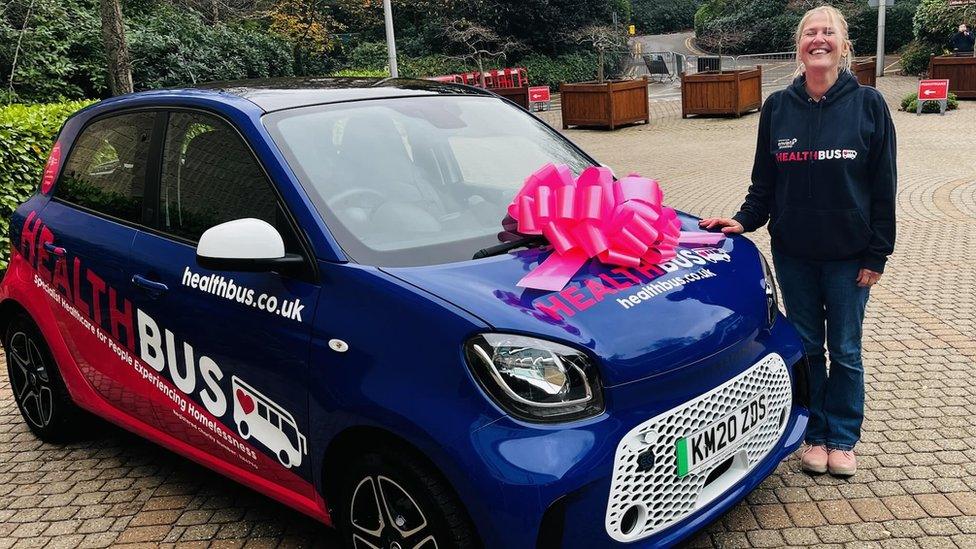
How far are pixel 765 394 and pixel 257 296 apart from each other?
1.78m

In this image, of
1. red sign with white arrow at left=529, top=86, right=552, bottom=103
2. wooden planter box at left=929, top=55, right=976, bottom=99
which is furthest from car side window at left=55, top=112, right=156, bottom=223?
red sign with white arrow at left=529, top=86, right=552, bottom=103

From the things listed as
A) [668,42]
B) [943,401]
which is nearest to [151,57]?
[943,401]

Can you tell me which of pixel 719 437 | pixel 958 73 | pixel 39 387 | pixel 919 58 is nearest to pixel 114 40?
pixel 39 387

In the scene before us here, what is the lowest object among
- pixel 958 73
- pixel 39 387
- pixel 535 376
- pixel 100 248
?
pixel 958 73

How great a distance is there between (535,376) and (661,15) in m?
75.2

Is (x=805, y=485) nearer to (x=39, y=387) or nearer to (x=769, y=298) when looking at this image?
(x=769, y=298)

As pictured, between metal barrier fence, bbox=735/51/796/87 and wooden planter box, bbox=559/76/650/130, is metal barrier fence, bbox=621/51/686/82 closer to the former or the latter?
metal barrier fence, bbox=735/51/796/87

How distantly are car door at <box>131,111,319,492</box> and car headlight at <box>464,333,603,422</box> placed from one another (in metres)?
0.67

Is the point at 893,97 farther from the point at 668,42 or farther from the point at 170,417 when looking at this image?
the point at 668,42

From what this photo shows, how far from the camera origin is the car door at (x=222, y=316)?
290 cm

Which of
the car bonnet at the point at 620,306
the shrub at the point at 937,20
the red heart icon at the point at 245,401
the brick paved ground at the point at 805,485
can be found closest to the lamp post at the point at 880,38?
the shrub at the point at 937,20

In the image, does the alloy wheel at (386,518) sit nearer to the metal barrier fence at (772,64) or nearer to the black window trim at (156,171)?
the black window trim at (156,171)

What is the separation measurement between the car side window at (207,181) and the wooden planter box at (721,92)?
19.4m

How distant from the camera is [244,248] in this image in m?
2.78
